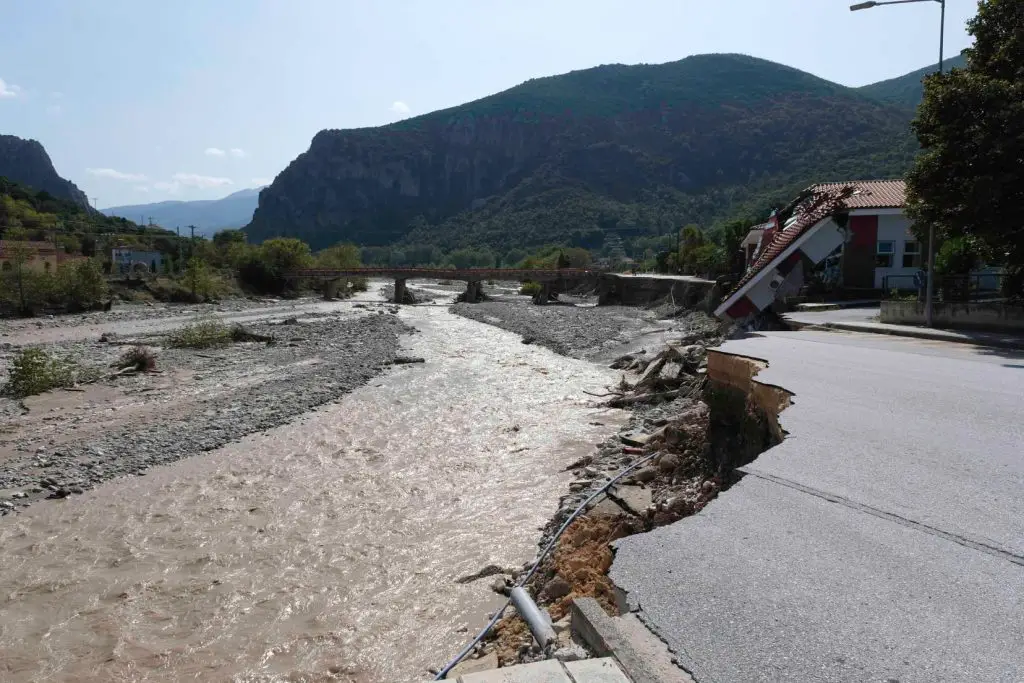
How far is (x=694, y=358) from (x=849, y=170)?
96.0 m

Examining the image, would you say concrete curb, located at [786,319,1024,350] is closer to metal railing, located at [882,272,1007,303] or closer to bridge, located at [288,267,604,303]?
metal railing, located at [882,272,1007,303]

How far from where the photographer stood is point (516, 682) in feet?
10.5

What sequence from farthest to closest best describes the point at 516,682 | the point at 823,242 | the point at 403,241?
the point at 403,241 < the point at 823,242 < the point at 516,682

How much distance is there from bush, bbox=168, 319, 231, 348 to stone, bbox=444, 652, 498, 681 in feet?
88.1

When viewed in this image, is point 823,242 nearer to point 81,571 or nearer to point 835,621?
point 835,621

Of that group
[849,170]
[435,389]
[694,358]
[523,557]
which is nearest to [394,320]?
[435,389]

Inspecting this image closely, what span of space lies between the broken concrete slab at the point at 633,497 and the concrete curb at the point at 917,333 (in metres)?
8.86

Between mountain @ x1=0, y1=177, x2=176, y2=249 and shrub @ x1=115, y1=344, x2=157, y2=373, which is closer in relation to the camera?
shrub @ x1=115, y1=344, x2=157, y2=373

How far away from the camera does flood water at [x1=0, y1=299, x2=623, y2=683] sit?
6.06m

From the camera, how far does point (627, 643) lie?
328 cm

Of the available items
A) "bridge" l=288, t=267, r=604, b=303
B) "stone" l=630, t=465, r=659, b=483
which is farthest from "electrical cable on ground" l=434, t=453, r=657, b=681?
"bridge" l=288, t=267, r=604, b=303

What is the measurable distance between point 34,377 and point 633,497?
1855cm

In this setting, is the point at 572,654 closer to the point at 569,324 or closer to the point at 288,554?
the point at 288,554

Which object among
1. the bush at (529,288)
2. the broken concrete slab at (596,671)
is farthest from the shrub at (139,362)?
the bush at (529,288)
